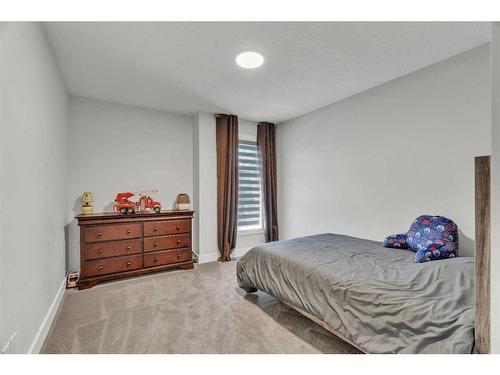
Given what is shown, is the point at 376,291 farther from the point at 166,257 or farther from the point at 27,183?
the point at 166,257

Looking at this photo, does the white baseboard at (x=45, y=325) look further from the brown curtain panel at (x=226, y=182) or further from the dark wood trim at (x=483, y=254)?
the dark wood trim at (x=483, y=254)

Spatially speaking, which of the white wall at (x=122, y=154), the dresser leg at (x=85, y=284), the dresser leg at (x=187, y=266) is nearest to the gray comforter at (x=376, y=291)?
the dresser leg at (x=187, y=266)

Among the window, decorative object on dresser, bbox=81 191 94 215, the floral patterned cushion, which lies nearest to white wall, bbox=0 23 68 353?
decorative object on dresser, bbox=81 191 94 215

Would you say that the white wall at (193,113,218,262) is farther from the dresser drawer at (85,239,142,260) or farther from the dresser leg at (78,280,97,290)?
the dresser leg at (78,280,97,290)

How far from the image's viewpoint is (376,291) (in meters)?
1.54

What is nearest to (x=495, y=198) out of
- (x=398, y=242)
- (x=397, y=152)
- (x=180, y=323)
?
(x=398, y=242)

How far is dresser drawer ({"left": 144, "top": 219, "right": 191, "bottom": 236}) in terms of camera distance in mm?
3270

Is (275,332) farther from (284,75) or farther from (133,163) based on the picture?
(133,163)

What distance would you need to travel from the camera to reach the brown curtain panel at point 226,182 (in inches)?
158

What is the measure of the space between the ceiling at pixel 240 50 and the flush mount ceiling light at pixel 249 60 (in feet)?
0.22

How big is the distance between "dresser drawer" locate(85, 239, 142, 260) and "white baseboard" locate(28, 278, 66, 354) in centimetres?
45

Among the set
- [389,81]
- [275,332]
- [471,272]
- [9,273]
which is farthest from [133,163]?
[471,272]

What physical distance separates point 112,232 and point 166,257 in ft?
2.60

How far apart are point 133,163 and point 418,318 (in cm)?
378
